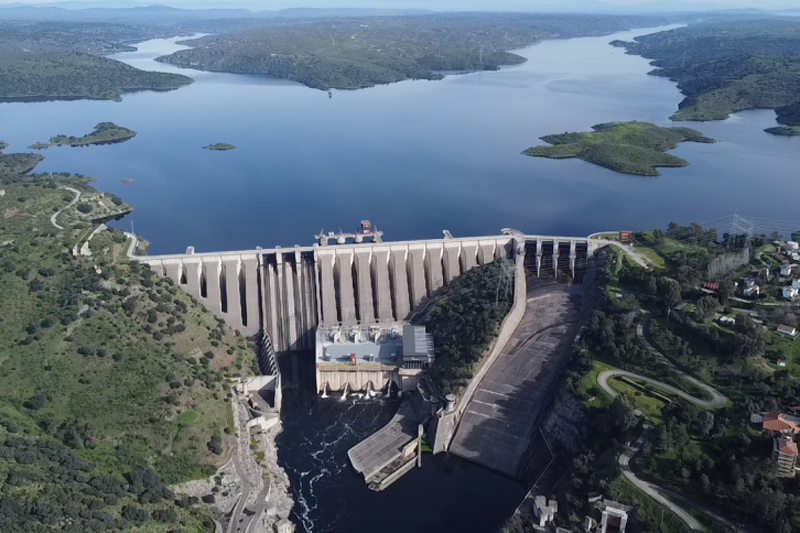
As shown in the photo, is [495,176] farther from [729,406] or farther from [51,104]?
[51,104]

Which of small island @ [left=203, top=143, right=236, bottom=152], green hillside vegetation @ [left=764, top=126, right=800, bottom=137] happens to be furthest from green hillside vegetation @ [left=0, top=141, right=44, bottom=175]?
green hillside vegetation @ [left=764, top=126, right=800, bottom=137]

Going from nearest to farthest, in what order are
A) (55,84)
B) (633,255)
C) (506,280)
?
(506,280) < (633,255) < (55,84)

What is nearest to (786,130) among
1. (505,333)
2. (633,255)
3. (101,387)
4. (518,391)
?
(633,255)

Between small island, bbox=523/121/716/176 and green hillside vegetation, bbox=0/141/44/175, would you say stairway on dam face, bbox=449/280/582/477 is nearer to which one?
small island, bbox=523/121/716/176

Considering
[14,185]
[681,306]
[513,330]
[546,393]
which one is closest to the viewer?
[546,393]

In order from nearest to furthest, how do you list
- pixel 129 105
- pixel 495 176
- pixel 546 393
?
pixel 546 393 < pixel 495 176 < pixel 129 105

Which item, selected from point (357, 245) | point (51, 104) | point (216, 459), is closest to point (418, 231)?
point (357, 245)

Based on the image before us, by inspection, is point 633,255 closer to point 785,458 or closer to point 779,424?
point 779,424
